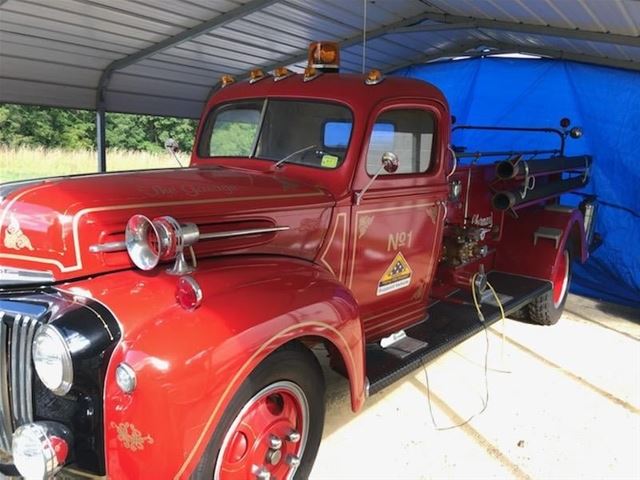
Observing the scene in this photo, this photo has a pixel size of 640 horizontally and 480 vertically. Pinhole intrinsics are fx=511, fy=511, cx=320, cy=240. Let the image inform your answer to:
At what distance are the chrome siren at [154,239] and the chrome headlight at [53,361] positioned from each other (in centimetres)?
38

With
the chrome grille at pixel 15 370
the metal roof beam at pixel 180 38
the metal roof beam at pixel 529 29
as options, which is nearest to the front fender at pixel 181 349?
the chrome grille at pixel 15 370

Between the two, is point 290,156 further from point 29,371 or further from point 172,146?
point 29,371

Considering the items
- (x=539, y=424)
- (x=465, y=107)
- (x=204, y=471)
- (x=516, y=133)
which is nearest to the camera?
(x=204, y=471)

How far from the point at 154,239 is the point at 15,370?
2.19ft

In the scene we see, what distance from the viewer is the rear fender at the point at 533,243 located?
15.3 feet

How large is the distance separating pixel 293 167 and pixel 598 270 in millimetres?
4741

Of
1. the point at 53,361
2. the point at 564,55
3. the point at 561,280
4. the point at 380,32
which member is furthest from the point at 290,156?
the point at 564,55

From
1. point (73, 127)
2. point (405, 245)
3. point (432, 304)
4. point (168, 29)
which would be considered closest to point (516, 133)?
point (432, 304)

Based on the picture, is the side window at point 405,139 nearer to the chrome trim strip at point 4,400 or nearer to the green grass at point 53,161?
the chrome trim strip at point 4,400

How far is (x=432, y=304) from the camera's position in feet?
13.0

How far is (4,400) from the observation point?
1855 mm

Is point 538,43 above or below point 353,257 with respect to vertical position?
above

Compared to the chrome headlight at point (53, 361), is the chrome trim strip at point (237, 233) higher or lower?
higher

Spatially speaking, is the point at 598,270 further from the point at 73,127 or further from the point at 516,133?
the point at 73,127
